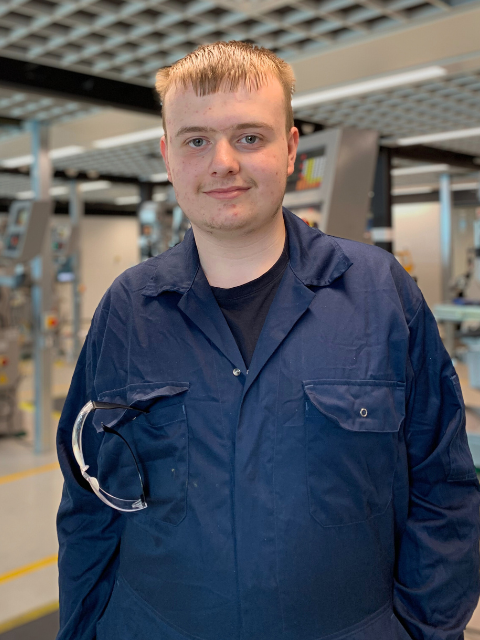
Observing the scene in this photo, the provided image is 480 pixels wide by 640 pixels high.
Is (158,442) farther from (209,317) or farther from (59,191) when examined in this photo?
(59,191)

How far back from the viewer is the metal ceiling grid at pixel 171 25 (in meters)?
3.21

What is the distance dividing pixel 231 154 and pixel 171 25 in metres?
2.85

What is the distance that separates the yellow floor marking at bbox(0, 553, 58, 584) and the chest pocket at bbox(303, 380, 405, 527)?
2662mm

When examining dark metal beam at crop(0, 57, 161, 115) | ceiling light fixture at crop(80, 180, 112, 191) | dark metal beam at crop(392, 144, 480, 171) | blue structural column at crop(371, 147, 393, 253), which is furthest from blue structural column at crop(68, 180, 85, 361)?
dark metal beam at crop(0, 57, 161, 115)

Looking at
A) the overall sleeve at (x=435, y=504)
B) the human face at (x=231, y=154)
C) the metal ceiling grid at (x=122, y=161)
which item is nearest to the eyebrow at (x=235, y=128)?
the human face at (x=231, y=154)

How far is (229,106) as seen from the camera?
101cm

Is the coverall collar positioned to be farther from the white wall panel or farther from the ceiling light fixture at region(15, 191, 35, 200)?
the ceiling light fixture at region(15, 191, 35, 200)

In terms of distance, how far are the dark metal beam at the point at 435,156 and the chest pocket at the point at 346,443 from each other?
6.84m

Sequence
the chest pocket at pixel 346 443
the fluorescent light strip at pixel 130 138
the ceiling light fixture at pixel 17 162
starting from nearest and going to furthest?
the chest pocket at pixel 346 443
the fluorescent light strip at pixel 130 138
the ceiling light fixture at pixel 17 162

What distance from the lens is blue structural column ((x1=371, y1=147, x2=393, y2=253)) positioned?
602 centimetres

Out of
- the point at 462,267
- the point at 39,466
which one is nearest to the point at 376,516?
the point at 39,466

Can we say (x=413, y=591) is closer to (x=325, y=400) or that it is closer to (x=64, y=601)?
(x=325, y=400)

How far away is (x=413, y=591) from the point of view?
3.47 feet

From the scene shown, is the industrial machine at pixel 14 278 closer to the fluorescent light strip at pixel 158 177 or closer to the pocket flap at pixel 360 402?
the pocket flap at pixel 360 402
